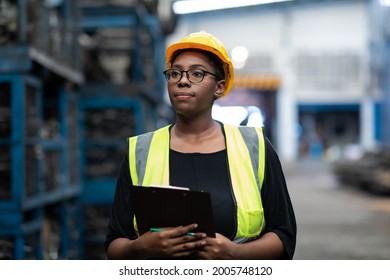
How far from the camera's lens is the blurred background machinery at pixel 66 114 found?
507cm

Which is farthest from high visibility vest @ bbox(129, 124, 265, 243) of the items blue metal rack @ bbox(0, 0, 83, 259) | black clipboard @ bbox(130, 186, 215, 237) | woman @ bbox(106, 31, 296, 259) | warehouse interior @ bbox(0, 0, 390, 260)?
blue metal rack @ bbox(0, 0, 83, 259)

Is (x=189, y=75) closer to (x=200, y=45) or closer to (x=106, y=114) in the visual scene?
(x=200, y=45)

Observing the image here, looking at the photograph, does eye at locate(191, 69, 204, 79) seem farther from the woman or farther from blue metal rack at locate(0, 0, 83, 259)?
blue metal rack at locate(0, 0, 83, 259)

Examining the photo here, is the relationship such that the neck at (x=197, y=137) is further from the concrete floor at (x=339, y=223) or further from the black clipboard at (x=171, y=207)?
the concrete floor at (x=339, y=223)

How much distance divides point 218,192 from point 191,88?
394 mm

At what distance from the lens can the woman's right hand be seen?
195 centimetres

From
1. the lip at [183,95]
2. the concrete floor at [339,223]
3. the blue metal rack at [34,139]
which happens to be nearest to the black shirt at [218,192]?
the lip at [183,95]

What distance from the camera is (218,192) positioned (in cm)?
205

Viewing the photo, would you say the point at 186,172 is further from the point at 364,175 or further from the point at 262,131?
the point at 364,175

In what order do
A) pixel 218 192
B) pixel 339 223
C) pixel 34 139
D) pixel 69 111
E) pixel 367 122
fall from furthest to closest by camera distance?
pixel 367 122, pixel 339 223, pixel 69 111, pixel 34 139, pixel 218 192

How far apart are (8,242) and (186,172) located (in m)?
3.47

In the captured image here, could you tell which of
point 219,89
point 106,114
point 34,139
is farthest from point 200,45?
point 106,114

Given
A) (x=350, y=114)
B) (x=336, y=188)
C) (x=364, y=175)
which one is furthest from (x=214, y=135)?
(x=350, y=114)

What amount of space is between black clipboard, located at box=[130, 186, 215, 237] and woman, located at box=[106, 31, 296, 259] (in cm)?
6
